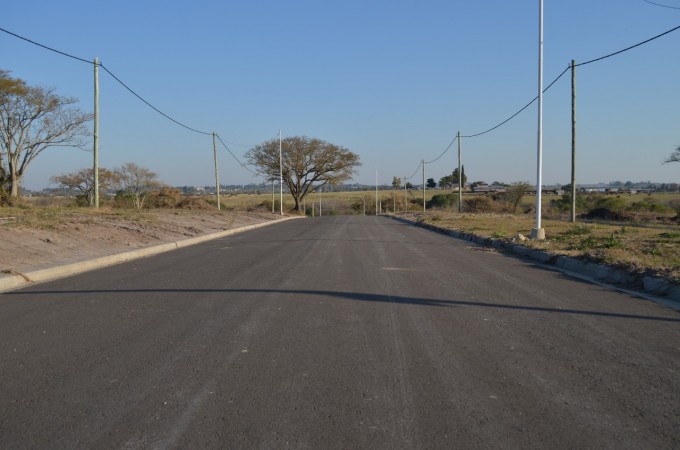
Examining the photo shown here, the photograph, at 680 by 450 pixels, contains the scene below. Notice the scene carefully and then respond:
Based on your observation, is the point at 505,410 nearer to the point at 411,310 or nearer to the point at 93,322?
the point at 411,310

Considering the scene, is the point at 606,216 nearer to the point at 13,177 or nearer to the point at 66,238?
the point at 66,238

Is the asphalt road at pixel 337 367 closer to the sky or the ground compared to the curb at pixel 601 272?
closer to the ground

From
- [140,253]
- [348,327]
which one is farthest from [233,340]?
[140,253]

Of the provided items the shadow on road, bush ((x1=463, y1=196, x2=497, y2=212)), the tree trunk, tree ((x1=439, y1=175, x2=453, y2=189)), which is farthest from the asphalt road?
tree ((x1=439, y1=175, x2=453, y2=189))

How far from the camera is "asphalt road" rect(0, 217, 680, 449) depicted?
4.10 metres

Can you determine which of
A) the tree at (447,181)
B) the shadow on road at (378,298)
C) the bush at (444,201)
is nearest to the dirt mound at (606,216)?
the bush at (444,201)

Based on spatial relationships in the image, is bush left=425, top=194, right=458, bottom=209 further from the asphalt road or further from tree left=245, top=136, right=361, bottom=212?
the asphalt road

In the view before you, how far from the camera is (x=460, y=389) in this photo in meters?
4.91

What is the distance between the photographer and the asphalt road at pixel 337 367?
410cm

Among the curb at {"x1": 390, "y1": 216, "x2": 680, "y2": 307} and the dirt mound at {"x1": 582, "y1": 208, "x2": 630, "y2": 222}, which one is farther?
the dirt mound at {"x1": 582, "y1": 208, "x2": 630, "y2": 222}

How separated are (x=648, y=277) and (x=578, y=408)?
6.57 meters

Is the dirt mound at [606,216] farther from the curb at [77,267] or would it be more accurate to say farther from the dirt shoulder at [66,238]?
the curb at [77,267]

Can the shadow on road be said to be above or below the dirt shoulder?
below

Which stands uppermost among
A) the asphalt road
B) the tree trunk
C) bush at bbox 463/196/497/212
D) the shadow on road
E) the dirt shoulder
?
the tree trunk
